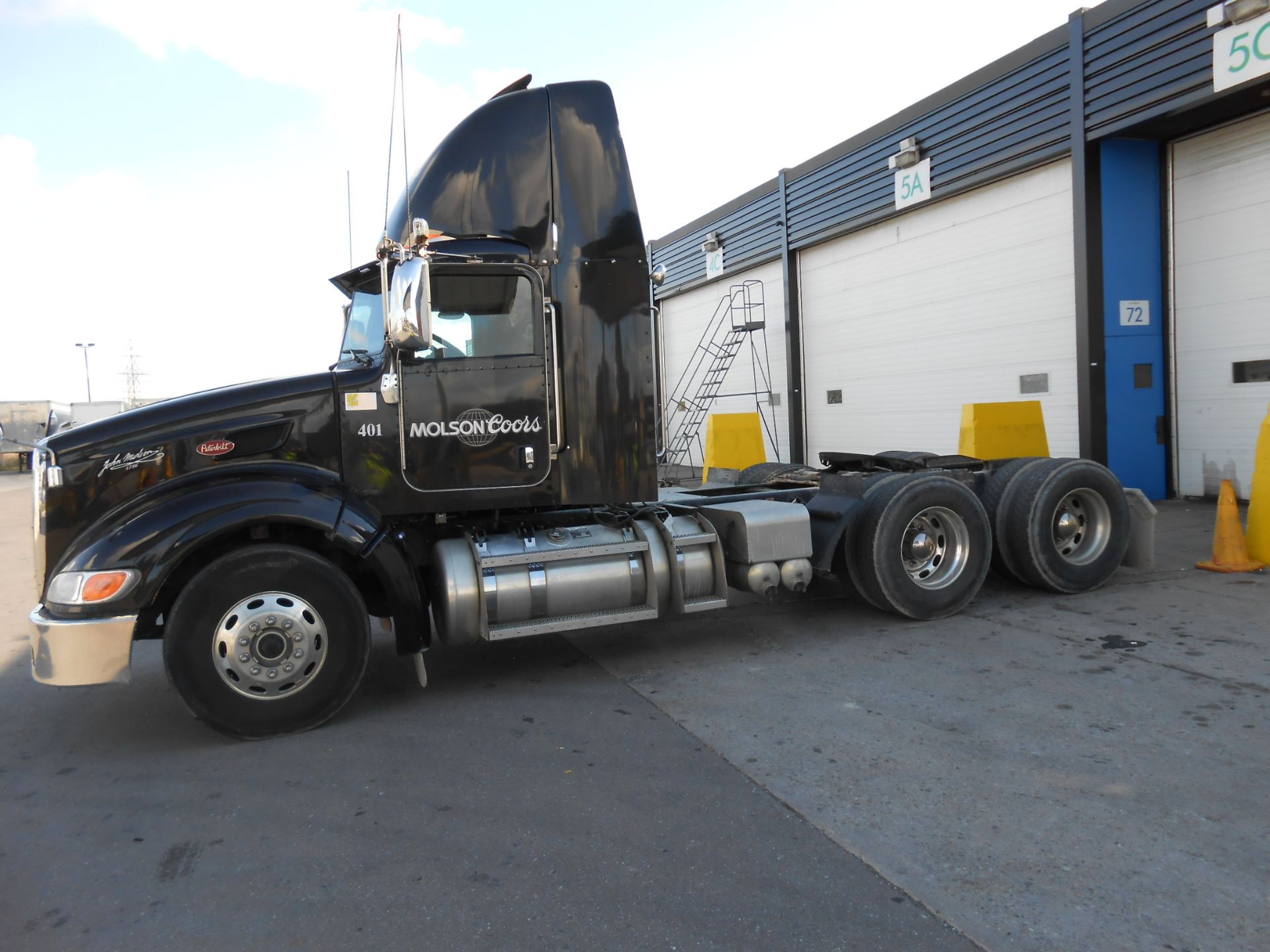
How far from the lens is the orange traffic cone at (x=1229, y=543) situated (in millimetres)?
8094

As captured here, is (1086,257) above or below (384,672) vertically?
above

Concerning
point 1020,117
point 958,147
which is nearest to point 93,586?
point 1020,117

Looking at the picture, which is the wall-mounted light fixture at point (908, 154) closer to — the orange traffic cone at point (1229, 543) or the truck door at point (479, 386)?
the orange traffic cone at point (1229, 543)

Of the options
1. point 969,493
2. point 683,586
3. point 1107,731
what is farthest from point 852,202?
point 1107,731

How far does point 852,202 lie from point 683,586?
13.7m

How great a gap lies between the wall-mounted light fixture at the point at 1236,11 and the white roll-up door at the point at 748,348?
404 inches

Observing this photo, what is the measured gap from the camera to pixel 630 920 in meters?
2.96

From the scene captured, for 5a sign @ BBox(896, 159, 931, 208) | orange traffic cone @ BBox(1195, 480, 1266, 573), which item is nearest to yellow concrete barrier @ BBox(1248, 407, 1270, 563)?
orange traffic cone @ BBox(1195, 480, 1266, 573)

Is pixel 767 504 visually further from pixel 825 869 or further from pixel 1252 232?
pixel 1252 232

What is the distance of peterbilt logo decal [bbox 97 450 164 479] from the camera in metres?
4.79

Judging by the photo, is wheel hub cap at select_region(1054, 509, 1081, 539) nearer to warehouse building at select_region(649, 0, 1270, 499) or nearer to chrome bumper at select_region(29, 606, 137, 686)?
warehouse building at select_region(649, 0, 1270, 499)

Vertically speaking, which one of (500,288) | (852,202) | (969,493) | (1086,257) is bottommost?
(969,493)

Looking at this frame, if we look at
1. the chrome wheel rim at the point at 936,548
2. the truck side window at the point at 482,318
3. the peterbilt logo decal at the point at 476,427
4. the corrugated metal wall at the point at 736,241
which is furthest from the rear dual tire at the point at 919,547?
the corrugated metal wall at the point at 736,241

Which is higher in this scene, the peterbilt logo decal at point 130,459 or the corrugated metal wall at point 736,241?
the corrugated metal wall at point 736,241
